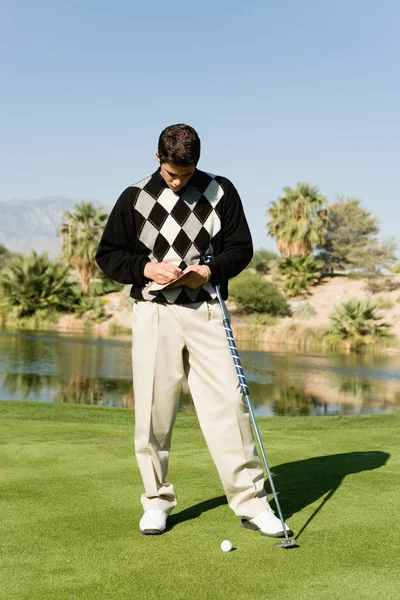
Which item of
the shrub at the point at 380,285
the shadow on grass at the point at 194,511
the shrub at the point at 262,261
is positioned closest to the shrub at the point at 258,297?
the shrub at the point at 380,285

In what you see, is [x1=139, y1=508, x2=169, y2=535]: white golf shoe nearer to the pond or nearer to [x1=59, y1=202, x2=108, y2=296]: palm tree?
the pond

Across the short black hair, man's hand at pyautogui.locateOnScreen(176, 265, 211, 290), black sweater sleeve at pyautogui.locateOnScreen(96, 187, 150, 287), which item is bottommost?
man's hand at pyautogui.locateOnScreen(176, 265, 211, 290)

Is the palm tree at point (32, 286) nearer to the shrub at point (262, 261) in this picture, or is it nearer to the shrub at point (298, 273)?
the shrub at point (298, 273)

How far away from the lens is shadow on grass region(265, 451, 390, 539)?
436 cm

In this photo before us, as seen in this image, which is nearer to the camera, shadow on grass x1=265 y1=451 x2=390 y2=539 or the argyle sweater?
the argyle sweater

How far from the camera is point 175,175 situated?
3918mm

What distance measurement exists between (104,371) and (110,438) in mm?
14090

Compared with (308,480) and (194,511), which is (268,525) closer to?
(194,511)

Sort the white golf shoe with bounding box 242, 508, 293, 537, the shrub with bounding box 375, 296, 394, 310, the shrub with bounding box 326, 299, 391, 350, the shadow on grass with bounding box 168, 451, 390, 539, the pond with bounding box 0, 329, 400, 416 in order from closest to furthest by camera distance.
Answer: the white golf shoe with bounding box 242, 508, 293, 537 < the shadow on grass with bounding box 168, 451, 390, 539 < the pond with bounding box 0, 329, 400, 416 < the shrub with bounding box 326, 299, 391, 350 < the shrub with bounding box 375, 296, 394, 310

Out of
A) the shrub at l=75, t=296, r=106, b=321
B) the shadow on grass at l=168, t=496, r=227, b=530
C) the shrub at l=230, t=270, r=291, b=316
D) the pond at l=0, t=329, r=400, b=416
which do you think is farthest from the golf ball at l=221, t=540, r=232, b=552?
the shrub at l=75, t=296, r=106, b=321

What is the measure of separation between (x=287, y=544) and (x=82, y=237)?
1684 inches

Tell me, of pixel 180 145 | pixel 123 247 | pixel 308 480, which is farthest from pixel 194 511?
pixel 180 145

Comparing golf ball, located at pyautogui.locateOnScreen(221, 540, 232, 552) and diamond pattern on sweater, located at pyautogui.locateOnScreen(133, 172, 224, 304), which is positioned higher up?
diamond pattern on sweater, located at pyautogui.locateOnScreen(133, 172, 224, 304)

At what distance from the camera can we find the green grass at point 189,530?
9.84 ft
